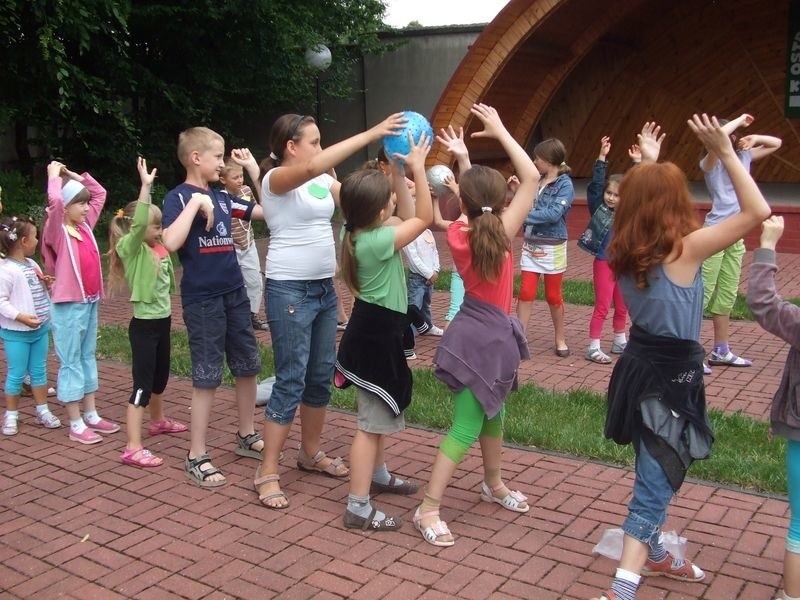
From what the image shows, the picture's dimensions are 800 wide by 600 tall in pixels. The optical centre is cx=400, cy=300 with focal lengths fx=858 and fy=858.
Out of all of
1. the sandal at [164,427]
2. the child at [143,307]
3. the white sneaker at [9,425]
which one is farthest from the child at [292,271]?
the white sneaker at [9,425]

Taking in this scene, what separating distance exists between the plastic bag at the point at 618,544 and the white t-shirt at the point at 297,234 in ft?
5.99

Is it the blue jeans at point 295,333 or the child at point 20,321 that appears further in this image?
the child at point 20,321

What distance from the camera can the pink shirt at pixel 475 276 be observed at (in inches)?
154

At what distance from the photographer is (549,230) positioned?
697cm

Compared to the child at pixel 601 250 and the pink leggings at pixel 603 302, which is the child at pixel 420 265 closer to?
the child at pixel 601 250

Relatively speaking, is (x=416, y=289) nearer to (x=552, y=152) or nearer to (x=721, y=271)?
(x=552, y=152)

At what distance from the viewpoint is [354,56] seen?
66.7ft

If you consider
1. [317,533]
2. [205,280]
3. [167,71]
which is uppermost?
[167,71]

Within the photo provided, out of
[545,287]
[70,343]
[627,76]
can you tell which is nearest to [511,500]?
[70,343]

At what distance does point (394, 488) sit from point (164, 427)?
1.81m

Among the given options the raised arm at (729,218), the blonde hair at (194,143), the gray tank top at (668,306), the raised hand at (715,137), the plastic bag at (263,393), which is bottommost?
the plastic bag at (263,393)

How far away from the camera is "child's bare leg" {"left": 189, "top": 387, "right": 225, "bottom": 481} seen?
464 centimetres

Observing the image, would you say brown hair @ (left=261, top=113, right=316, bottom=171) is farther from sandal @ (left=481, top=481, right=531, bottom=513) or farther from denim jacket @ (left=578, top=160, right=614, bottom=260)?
denim jacket @ (left=578, top=160, right=614, bottom=260)

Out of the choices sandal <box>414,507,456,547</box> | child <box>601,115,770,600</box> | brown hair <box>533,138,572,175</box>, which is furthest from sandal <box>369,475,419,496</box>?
brown hair <box>533,138,572,175</box>
